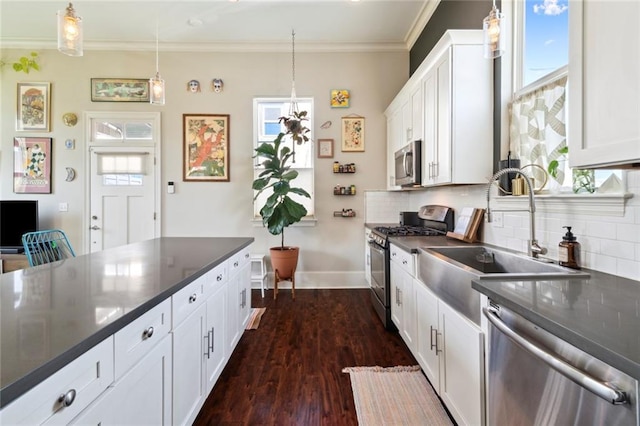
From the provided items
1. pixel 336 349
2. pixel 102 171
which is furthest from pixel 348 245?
pixel 102 171

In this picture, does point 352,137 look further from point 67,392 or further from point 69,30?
point 67,392

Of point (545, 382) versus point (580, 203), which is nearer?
point (545, 382)

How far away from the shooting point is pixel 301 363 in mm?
2285

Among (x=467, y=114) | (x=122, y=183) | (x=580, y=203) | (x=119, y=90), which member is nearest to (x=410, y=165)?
(x=467, y=114)

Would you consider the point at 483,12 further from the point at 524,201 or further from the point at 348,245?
the point at 348,245

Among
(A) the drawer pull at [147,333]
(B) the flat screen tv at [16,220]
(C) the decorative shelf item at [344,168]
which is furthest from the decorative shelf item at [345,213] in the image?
(B) the flat screen tv at [16,220]

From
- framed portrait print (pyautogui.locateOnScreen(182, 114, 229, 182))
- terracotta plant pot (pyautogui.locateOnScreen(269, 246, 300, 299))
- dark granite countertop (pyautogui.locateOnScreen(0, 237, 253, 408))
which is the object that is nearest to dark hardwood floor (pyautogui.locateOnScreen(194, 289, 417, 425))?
terracotta plant pot (pyautogui.locateOnScreen(269, 246, 300, 299))

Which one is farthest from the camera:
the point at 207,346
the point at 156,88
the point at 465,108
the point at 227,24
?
the point at 227,24

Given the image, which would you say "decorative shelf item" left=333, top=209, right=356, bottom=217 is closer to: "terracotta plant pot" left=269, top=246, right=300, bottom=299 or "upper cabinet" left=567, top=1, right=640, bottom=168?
"terracotta plant pot" left=269, top=246, right=300, bottom=299

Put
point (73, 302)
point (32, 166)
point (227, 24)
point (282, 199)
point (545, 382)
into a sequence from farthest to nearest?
point (32, 166), point (282, 199), point (227, 24), point (73, 302), point (545, 382)

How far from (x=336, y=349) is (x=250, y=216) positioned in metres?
2.43

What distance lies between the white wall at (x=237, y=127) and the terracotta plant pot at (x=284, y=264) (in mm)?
397

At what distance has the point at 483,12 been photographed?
2.36m

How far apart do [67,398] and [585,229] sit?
207cm
